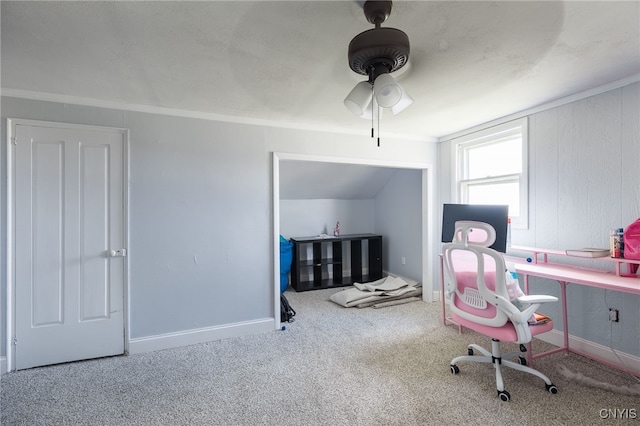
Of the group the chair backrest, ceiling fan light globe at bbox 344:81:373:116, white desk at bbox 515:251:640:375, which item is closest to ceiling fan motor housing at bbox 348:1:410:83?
ceiling fan light globe at bbox 344:81:373:116

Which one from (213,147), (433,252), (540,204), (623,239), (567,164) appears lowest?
(433,252)

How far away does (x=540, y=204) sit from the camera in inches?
119

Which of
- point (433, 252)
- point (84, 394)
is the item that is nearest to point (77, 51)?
point (84, 394)

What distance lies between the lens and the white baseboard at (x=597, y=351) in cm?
240

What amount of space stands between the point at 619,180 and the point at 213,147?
138 inches

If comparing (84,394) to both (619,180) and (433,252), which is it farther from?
(619,180)

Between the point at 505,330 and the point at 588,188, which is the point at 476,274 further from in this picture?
the point at 588,188

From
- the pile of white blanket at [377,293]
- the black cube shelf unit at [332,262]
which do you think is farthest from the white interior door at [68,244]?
the black cube shelf unit at [332,262]

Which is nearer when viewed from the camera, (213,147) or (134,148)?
(134,148)

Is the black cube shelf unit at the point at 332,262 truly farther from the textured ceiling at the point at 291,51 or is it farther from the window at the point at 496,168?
the textured ceiling at the point at 291,51

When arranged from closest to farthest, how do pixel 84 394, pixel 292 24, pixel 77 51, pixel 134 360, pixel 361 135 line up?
pixel 292 24
pixel 77 51
pixel 84 394
pixel 134 360
pixel 361 135

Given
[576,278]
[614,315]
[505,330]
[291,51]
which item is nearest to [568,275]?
[576,278]

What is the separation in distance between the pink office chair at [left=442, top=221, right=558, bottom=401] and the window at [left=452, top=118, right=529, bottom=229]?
1260 millimetres

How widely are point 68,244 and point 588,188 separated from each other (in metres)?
4.40
